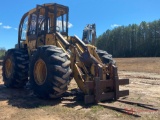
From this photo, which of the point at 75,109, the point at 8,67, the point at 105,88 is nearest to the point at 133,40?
the point at 8,67

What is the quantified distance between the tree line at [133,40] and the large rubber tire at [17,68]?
49.1 metres

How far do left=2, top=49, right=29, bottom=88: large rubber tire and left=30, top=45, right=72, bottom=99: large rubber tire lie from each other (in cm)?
191

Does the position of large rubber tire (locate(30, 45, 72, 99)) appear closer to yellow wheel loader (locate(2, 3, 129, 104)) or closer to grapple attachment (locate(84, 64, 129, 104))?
yellow wheel loader (locate(2, 3, 129, 104))

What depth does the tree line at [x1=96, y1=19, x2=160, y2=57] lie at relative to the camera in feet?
193

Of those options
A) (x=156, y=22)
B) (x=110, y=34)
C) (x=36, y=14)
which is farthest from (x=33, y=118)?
(x=110, y=34)

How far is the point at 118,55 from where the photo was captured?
63.9 m

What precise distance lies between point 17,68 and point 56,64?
3043 mm

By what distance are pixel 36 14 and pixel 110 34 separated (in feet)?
202

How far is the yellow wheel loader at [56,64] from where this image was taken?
6914mm

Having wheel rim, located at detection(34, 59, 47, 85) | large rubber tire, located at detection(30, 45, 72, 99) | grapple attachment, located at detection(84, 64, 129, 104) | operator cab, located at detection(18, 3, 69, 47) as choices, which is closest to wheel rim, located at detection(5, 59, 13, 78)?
operator cab, located at detection(18, 3, 69, 47)

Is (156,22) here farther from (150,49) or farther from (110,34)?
(110,34)

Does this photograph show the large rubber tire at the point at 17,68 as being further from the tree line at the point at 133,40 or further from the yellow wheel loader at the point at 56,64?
the tree line at the point at 133,40

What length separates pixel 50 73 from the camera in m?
7.02

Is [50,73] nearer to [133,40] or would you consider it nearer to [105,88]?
[105,88]
